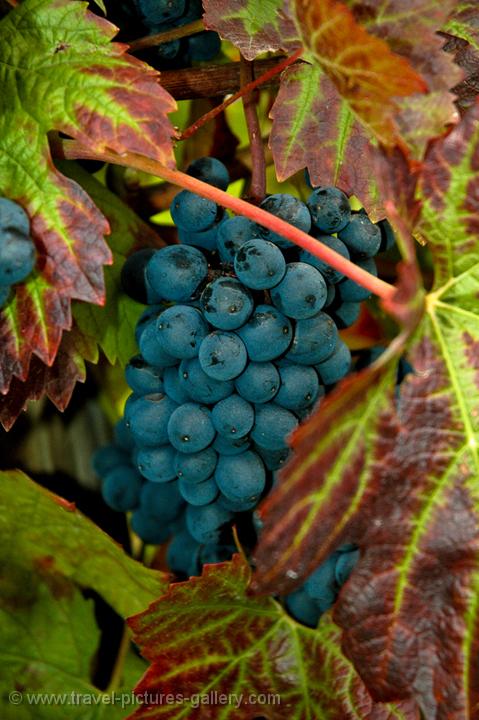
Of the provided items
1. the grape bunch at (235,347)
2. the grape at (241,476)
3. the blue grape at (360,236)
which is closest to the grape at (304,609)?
the grape bunch at (235,347)

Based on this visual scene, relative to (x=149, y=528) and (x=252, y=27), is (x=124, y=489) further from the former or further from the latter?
(x=252, y=27)

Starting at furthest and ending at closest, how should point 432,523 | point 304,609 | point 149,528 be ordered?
point 149,528 < point 304,609 < point 432,523

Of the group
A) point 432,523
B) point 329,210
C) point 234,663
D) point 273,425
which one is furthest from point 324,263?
point 234,663

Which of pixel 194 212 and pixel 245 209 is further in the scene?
pixel 194 212

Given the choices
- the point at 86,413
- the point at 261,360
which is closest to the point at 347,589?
the point at 261,360

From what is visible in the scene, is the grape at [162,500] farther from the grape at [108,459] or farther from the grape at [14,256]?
the grape at [14,256]

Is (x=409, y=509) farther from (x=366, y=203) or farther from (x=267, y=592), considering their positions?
(x=366, y=203)

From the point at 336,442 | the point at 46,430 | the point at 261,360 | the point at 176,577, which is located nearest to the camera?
the point at 336,442
